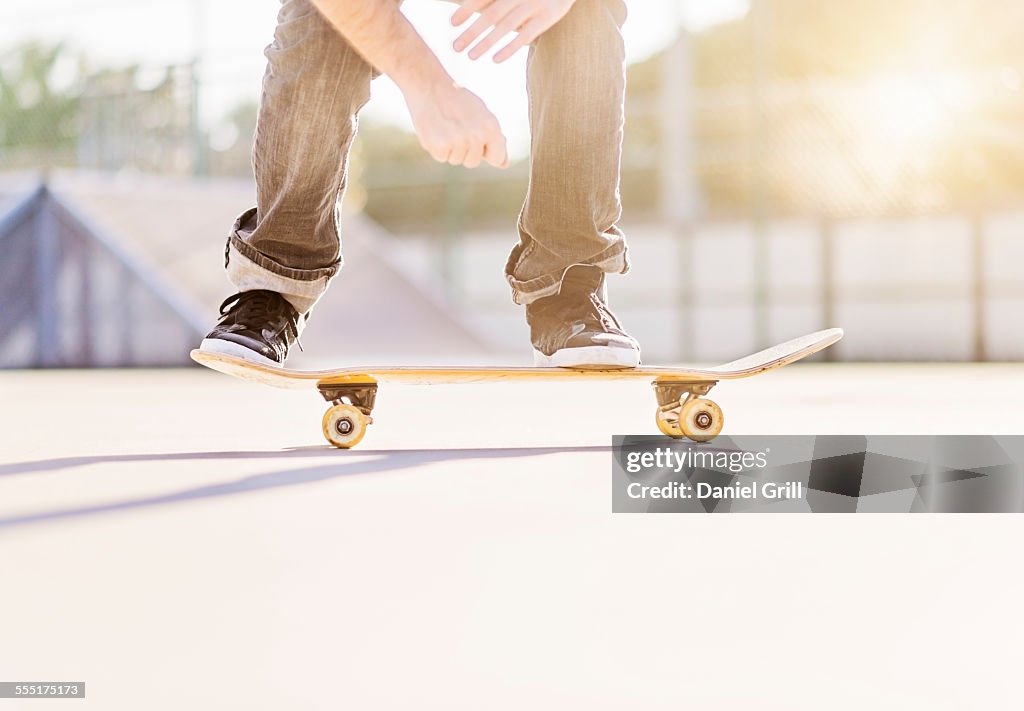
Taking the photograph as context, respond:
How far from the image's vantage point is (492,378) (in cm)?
215

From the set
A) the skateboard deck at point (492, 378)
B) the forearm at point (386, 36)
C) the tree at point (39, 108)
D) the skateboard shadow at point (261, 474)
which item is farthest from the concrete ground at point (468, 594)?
the tree at point (39, 108)

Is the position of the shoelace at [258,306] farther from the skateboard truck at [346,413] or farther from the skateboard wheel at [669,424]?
the skateboard wheel at [669,424]

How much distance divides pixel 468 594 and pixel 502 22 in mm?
945

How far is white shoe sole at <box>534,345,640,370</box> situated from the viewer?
206 cm

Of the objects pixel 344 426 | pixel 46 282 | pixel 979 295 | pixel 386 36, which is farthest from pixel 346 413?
pixel 979 295

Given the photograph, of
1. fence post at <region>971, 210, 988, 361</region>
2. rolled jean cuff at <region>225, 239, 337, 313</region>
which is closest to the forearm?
rolled jean cuff at <region>225, 239, 337, 313</region>

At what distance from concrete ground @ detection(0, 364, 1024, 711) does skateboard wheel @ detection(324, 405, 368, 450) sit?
18 cm

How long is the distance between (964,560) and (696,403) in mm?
1056

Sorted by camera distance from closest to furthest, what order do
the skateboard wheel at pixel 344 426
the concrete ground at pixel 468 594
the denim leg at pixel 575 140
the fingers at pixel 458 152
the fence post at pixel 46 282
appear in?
the concrete ground at pixel 468 594 < the fingers at pixel 458 152 < the denim leg at pixel 575 140 < the skateboard wheel at pixel 344 426 < the fence post at pixel 46 282

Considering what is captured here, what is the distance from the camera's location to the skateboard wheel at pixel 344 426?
2.15m

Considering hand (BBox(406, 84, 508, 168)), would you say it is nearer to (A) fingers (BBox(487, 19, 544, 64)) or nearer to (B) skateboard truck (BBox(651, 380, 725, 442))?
(A) fingers (BBox(487, 19, 544, 64))

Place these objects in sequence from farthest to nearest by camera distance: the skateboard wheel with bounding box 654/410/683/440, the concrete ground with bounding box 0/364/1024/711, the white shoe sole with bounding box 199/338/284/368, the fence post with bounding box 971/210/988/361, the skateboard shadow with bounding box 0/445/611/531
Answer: the fence post with bounding box 971/210/988/361, the skateboard wheel with bounding box 654/410/683/440, the white shoe sole with bounding box 199/338/284/368, the skateboard shadow with bounding box 0/445/611/531, the concrete ground with bounding box 0/364/1024/711

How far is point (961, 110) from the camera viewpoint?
8.55 metres

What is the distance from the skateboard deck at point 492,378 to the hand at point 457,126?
485mm
